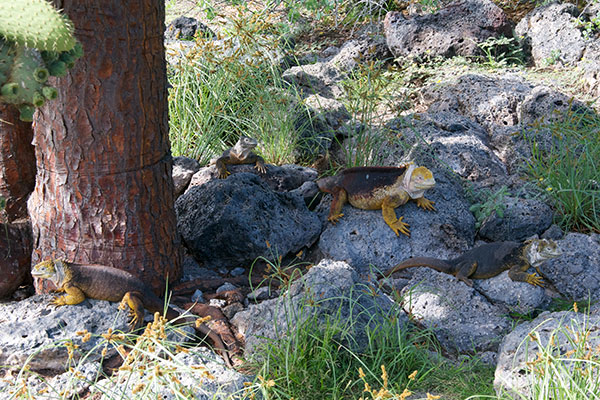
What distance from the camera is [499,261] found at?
4.47 meters

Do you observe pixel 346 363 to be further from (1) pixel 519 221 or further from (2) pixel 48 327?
(1) pixel 519 221

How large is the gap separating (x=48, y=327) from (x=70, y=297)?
0.83 feet

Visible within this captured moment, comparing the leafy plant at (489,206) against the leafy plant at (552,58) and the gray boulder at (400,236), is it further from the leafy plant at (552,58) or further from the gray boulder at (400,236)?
the leafy plant at (552,58)

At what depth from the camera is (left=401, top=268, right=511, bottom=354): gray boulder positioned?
12.8ft

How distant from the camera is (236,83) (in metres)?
6.88

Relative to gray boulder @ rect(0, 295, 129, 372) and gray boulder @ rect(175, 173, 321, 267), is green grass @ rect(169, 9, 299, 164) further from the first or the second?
gray boulder @ rect(0, 295, 129, 372)

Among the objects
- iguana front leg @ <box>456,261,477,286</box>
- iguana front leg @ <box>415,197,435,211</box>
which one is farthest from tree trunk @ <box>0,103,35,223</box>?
iguana front leg @ <box>456,261,477,286</box>

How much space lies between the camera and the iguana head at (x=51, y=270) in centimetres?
370

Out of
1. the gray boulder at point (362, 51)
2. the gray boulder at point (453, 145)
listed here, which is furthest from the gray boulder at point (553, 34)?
the gray boulder at point (453, 145)

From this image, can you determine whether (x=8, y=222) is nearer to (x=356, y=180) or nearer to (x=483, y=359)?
(x=356, y=180)

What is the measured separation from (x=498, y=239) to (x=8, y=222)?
12.0 ft

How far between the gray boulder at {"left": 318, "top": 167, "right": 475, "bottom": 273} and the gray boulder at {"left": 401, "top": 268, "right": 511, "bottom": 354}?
1.30ft

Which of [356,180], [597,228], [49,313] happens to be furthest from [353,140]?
[49,313]

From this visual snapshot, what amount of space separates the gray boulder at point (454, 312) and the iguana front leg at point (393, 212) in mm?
474
